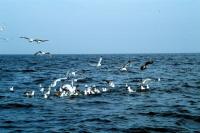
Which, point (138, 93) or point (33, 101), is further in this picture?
point (138, 93)

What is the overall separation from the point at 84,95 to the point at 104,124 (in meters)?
11.0

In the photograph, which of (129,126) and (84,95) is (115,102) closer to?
(84,95)

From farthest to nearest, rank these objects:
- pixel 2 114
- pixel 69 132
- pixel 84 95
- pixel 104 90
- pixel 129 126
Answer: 1. pixel 104 90
2. pixel 84 95
3. pixel 2 114
4. pixel 129 126
5. pixel 69 132

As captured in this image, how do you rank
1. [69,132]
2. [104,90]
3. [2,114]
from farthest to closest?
[104,90], [2,114], [69,132]

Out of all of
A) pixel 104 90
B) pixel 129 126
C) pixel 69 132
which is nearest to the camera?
pixel 69 132

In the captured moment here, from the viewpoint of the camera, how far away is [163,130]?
19.0 meters

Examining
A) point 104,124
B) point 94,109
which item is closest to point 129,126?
point 104,124

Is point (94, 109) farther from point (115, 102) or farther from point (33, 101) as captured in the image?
point (33, 101)

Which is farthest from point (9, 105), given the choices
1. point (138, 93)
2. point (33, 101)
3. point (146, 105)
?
point (138, 93)

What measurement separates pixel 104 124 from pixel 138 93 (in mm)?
12349

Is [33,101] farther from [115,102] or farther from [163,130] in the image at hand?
[163,130]

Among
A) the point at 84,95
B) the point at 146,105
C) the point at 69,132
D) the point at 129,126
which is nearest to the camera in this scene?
the point at 69,132

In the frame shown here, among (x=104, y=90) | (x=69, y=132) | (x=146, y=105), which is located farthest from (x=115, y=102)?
(x=69, y=132)

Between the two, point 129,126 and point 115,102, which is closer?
point 129,126
